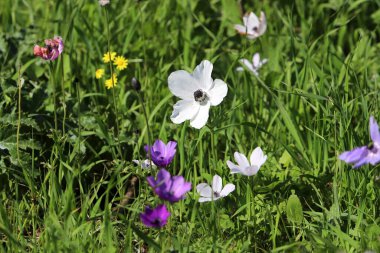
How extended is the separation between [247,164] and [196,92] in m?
0.26

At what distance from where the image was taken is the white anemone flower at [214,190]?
1.99m

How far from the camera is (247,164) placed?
6.61 ft

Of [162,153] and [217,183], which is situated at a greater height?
[162,153]

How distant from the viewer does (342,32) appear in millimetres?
3254

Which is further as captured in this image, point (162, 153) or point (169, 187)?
point (162, 153)

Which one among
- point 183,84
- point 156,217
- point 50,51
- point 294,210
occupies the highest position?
point 50,51

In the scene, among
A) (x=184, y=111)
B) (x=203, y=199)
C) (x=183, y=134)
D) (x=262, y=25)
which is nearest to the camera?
(x=203, y=199)

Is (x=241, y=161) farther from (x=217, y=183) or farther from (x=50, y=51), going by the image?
(x=50, y=51)

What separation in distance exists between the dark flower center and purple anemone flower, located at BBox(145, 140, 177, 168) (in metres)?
0.16

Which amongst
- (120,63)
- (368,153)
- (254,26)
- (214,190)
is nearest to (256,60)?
(254,26)

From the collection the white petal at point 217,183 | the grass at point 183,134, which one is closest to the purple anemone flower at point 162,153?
the grass at point 183,134

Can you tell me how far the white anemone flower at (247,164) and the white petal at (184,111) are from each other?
18 cm

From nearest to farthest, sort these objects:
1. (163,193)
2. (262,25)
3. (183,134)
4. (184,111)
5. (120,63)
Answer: (163,193) → (184,111) → (183,134) → (120,63) → (262,25)

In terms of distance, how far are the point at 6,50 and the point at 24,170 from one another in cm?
89
